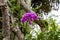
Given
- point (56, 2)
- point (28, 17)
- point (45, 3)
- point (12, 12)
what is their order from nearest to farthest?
1. point (28, 17)
2. point (12, 12)
3. point (45, 3)
4. point (56, 2)

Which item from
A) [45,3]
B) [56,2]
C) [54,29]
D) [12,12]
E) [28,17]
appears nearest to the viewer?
[28,17]

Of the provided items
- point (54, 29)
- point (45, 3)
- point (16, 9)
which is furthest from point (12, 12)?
point (54, 29)

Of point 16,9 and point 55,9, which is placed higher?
point 16,9

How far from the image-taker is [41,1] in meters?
3.27

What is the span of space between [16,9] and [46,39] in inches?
49.6

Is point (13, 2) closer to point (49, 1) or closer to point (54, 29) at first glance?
point (49, 1)

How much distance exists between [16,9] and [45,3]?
705mm

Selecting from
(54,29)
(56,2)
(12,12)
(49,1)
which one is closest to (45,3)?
(49,1)

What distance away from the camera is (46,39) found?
1.42 meters

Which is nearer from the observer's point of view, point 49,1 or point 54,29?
point 54,29

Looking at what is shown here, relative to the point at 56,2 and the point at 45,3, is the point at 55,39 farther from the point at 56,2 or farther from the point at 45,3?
the point at 56,2

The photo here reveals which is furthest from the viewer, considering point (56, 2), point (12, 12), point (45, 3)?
point (56, 2)

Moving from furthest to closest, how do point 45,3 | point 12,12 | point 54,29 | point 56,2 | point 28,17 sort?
point 56,2 < point 45,3 < point 12,12 < point 54,29 < point 28,17

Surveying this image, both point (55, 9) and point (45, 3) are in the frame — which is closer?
point (45, 3)
